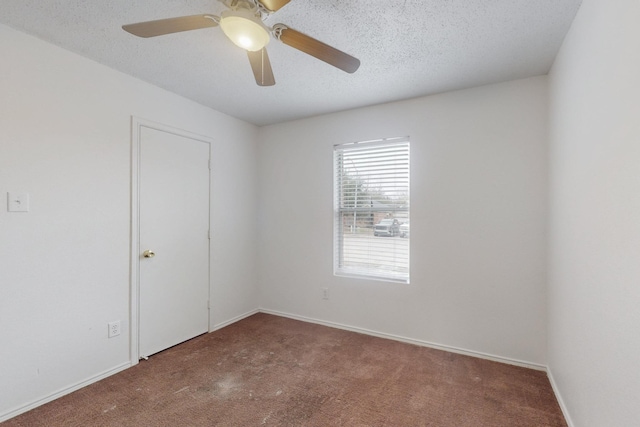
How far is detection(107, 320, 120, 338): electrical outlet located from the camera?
2336 mm

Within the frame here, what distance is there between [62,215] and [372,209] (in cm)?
267

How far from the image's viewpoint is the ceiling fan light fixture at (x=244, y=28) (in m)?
1.35

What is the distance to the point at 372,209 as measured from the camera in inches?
125

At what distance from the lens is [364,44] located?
1.98 m

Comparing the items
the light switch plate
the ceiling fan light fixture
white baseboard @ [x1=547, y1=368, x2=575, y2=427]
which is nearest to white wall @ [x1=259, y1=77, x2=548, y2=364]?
white baseboard @ [x1=547, y1=368, x2=575, y2=427]

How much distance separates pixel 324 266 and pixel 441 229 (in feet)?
4.51

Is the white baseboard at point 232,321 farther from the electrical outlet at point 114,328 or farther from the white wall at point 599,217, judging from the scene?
the white wall at point 599,217

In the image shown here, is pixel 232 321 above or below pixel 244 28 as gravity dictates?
below

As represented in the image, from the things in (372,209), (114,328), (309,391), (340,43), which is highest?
(340,43)

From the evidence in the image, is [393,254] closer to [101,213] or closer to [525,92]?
[525,92]

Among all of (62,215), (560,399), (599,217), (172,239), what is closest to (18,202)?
(62,215)

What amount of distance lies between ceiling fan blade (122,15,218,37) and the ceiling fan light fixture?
11 cm

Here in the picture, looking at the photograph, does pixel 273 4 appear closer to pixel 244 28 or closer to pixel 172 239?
pixel 244 28

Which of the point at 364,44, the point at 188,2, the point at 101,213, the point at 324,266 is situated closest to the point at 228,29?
the point at 188,2
